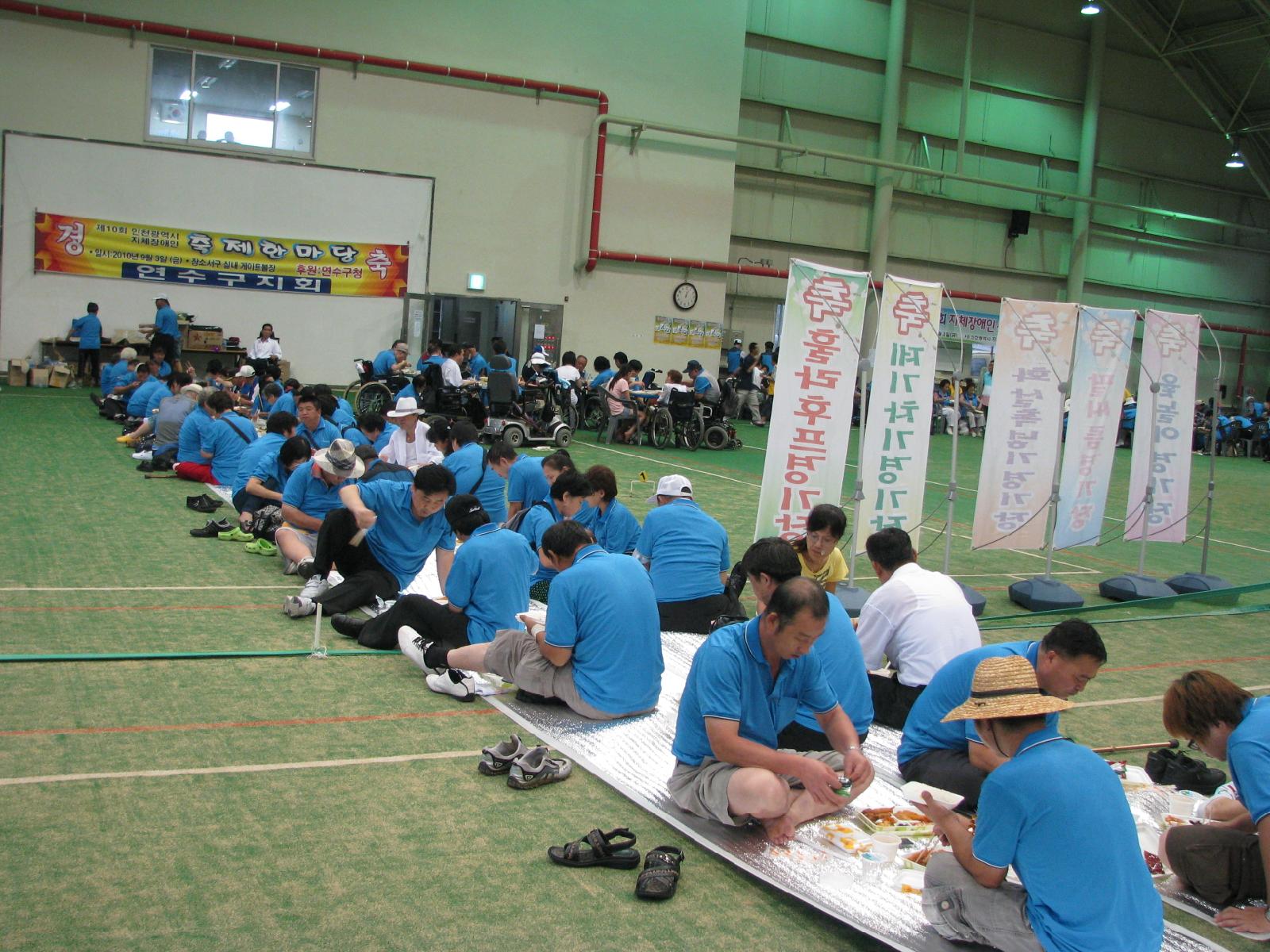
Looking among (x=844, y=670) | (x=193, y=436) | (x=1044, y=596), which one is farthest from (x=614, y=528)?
(x=193, y=436)

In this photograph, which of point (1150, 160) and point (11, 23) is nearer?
point (11, 23)

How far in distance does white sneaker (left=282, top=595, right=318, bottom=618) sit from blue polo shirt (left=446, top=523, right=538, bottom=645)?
1.14 m

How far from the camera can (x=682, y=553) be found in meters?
6.44

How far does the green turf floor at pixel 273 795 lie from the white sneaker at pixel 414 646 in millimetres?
118

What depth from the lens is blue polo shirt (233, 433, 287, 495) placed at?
8.40 m

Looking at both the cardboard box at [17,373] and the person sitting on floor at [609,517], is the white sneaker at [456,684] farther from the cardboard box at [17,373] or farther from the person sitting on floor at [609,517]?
the cardboard box at [17,373]

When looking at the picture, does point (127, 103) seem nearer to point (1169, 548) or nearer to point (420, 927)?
point (1169, 548)

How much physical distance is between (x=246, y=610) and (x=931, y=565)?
19.0 ft

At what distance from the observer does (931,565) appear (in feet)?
31.9

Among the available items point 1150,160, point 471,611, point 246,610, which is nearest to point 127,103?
point 246,610

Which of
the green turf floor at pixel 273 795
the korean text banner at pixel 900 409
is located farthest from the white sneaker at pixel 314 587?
the korean text banner at pixel 900 409

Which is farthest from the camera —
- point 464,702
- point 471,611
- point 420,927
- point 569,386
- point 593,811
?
point 569,386

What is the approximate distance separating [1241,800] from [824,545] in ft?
9.47

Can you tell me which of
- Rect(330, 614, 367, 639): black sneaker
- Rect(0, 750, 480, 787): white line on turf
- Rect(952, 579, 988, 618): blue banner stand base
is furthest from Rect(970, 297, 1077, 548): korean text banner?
Rect(0, 750, 480, 787): white line on turf
